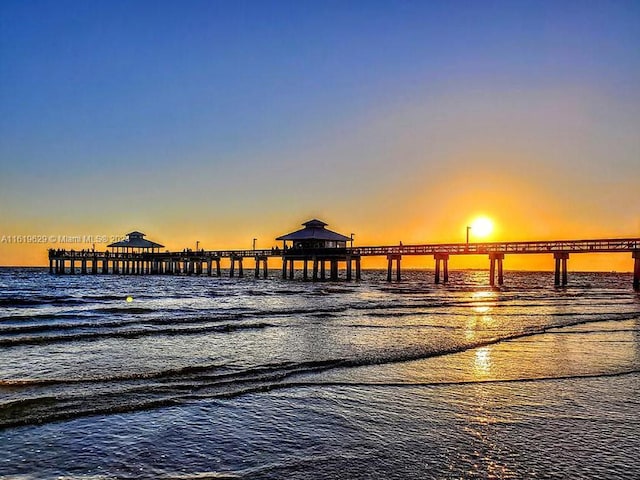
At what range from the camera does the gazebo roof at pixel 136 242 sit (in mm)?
83500

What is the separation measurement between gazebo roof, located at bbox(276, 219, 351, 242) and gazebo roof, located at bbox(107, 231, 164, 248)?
32.2 m

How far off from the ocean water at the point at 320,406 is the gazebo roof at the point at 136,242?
74.3m

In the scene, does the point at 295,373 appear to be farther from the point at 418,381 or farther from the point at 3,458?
the point at 3,458

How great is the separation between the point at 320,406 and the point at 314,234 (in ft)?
181

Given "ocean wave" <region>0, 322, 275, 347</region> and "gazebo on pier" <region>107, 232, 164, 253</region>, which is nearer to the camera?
"ocean wave" <region>0, 322, 275, 347</region>

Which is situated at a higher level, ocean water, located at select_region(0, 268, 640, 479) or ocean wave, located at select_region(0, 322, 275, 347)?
ocean water, located at select_region(0, 268, 640, 479)

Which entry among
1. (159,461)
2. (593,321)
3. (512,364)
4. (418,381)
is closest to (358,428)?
(159,461)

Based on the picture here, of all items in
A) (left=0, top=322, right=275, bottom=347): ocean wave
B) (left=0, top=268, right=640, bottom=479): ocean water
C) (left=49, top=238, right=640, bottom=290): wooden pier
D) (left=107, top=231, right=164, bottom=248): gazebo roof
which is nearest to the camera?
(left=0, top=268, right=640, bottom=479): ocean water

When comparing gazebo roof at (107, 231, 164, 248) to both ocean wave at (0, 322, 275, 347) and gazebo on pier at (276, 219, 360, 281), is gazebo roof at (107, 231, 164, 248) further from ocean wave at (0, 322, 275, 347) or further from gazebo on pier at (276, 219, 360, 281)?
ocean wave at (0, 322, 275, 347)

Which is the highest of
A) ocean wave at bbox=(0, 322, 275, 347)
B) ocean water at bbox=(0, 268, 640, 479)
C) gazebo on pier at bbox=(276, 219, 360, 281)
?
gazebo on pier at bbox=(276, 219, 360, 281)

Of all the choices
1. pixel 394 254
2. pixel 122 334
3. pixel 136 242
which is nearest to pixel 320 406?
pixel 122 334

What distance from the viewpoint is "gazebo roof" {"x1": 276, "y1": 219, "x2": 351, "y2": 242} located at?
6069 cm

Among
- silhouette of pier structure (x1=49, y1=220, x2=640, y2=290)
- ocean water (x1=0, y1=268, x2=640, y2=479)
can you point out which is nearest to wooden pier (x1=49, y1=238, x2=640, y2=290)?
silhouette of pier structure (x1=49, y1=220, x2=640, y2=290)

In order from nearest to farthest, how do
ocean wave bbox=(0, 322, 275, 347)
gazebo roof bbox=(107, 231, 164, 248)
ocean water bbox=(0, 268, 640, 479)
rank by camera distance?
ocean water bbox=(0, 268, 640, 479)
ocean wave bbox=(0, 322, 275, 347)
gazebo roof bbox=(107, 231, 164, 248)
